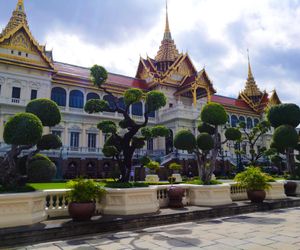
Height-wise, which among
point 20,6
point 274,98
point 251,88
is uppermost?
point 20,6

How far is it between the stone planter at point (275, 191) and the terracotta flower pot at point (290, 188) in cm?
130

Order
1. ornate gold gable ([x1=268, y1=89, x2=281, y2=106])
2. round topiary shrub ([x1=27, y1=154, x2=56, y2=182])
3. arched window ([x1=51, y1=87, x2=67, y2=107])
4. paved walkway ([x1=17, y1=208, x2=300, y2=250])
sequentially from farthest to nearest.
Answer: ornate gold gable ([x1=268, y1=89, x2=281, y2=106])
arched window ([x1=51, y1=87, x2=67, y2=107])
round topiary shrub ([x1=27, y1=154, x2=56, y2=182])
paved walkway ([x1=17, y1=208, x2=300, y2=250])

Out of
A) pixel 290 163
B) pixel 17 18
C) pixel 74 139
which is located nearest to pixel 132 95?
pixel 290 163

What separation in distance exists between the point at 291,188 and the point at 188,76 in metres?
26.6

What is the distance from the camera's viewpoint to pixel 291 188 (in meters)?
13.0

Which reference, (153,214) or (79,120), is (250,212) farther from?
(79,120)

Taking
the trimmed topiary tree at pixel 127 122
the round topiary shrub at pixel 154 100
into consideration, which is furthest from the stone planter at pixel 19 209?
the round topiary shrub at pixel 154 100

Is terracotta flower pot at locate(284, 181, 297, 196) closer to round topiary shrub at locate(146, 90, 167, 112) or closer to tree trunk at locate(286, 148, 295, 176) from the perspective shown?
tree trunk at locate(286, 148, 295, 176)

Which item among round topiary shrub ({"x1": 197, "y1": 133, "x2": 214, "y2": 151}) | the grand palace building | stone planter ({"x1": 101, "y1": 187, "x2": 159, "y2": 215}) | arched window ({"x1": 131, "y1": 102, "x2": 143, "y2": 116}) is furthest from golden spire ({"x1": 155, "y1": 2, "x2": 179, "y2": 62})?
stone planter ({"x1": 101, "y1": 187, "x2": 159, "y2": 215})

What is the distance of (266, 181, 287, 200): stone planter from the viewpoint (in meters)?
11.4

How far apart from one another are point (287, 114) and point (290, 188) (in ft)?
15.4

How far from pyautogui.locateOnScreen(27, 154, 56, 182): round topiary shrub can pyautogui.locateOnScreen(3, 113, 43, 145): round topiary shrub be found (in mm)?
10152

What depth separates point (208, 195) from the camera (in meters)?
9.36

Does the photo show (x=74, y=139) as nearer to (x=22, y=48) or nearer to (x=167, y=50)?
(x=22, y=48)
